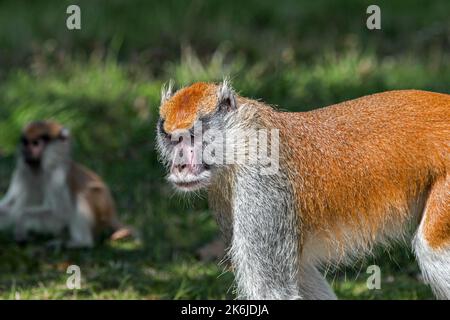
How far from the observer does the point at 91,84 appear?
9.38 m

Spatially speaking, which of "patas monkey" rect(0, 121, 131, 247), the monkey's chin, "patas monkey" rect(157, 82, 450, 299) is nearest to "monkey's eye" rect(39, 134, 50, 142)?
"patas monkey" rect(0, 121, 131, 247)

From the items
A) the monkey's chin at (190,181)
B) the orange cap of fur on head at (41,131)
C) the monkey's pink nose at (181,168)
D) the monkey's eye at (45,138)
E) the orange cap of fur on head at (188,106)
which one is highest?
the orange cap of fur on head at (188,106)

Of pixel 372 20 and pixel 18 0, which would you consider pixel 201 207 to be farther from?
pixel 18 0

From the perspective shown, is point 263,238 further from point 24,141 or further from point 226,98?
point 24,141

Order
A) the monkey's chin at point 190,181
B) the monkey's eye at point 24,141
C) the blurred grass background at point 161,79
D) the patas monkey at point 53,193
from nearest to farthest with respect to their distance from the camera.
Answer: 1. the monkey's chin at point 190,181
2. the blurred grass background at point 161,79
3. the patas monkey at point 53,193
4. the monkey's eye at point 24,141

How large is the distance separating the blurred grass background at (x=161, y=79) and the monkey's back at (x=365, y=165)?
3.45 ft

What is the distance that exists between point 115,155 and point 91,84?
1148mm

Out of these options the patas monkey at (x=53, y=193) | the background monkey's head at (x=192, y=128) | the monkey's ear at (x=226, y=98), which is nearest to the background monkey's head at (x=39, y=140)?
the patas monkey at (x=53, y=193)

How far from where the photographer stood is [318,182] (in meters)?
4.81

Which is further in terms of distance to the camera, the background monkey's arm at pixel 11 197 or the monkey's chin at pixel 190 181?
the background monkey's arm at pixel 11 197

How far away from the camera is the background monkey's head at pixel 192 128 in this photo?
4527 mm

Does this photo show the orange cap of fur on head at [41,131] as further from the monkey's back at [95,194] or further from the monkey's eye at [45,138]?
the monkey's back at [95,194]

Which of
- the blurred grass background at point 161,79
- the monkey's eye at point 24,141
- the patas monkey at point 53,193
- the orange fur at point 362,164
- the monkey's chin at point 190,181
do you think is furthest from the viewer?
the monkey's eye at point 24,141

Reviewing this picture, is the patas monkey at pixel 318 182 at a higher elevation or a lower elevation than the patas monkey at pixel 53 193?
higher
